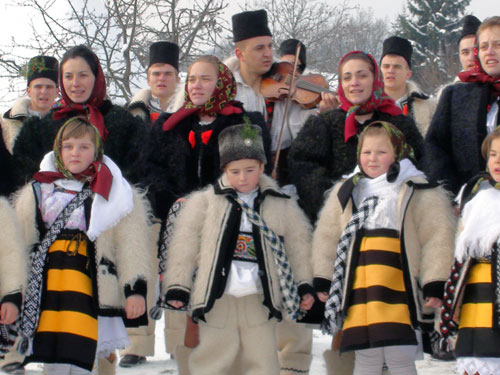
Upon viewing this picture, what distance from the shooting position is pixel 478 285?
3334 millimetres

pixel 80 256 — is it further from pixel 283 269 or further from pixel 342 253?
pixel 342 253

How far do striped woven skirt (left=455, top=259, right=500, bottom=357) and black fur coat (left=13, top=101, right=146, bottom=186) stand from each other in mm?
2257

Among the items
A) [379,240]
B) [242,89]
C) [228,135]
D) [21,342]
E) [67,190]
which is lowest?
[21,342]

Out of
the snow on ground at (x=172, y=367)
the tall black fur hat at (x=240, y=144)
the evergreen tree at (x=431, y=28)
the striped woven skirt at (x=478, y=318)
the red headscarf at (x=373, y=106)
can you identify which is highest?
the evergreen tree at (x=431, y=28)

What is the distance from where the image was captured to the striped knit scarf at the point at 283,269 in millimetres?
3699

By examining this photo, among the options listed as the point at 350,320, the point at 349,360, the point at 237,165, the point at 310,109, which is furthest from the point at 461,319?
the point at 310,109

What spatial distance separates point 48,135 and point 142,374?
1.83m

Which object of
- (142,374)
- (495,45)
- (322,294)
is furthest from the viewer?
(142,374)

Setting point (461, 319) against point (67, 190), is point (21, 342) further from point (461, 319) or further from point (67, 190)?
point (461, 319)

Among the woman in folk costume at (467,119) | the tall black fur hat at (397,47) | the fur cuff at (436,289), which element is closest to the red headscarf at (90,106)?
the woman in folk costume at (467,119)

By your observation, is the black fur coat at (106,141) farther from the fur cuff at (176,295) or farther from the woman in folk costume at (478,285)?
the woman in folk costume at (478,285)

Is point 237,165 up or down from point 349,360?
up

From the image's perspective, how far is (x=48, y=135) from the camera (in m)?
4.41

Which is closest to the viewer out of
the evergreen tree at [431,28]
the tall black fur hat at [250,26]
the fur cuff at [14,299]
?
the fur cuff at [14,299]
